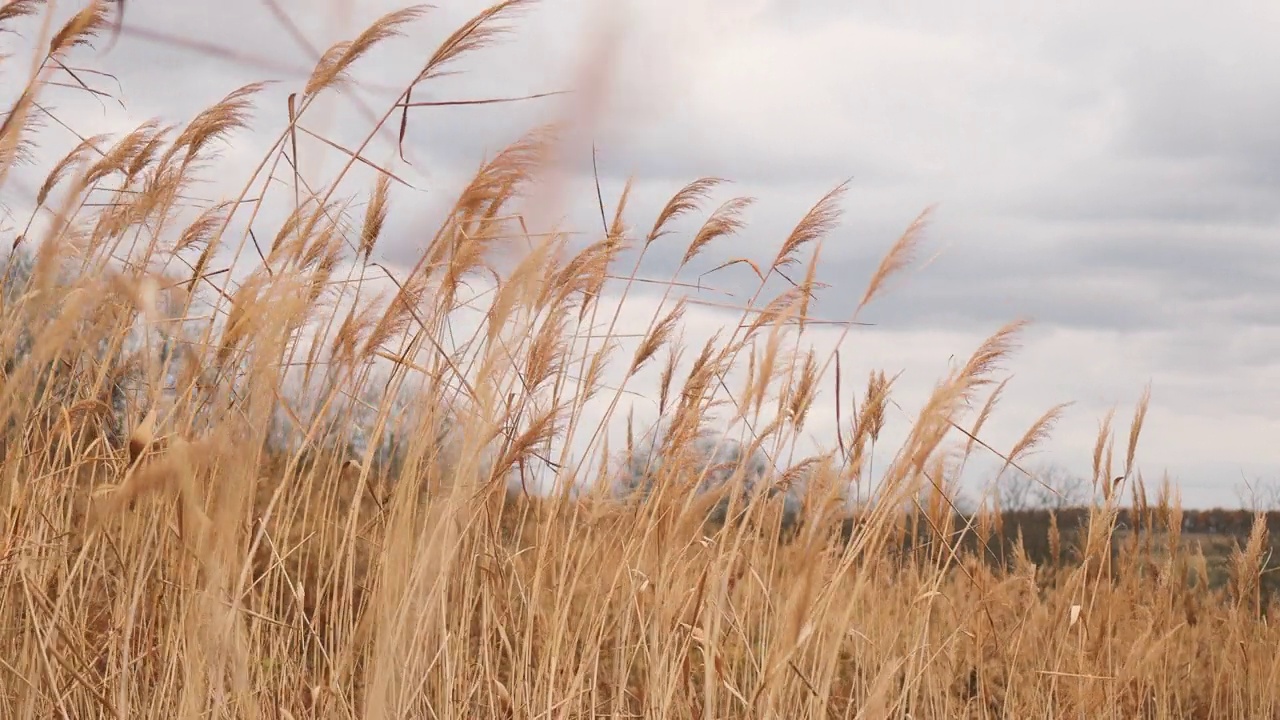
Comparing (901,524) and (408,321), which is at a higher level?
(408,321)

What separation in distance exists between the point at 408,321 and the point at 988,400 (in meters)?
1.58

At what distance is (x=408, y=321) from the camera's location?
226 cm

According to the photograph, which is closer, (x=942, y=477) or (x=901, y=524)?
(x=942, y=477)

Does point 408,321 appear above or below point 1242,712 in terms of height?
above

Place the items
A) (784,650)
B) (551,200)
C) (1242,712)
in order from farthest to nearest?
(1242,712)
(784,650)
(551,200)

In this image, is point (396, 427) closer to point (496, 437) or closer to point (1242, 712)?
point (496, 437)

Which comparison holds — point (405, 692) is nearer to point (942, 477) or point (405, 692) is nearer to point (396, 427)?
point (396, 427)

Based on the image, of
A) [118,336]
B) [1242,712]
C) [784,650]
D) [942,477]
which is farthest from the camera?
[1242,712]

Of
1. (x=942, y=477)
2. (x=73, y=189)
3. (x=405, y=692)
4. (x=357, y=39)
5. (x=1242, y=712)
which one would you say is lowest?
(x=1242, y=712)

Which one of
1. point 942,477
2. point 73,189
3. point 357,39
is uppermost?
point 357,39

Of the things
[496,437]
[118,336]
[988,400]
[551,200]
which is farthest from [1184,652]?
[551,200]

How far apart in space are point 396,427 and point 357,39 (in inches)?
31.4

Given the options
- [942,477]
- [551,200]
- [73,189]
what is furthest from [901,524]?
[551,200]

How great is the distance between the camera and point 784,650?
5.55ft
